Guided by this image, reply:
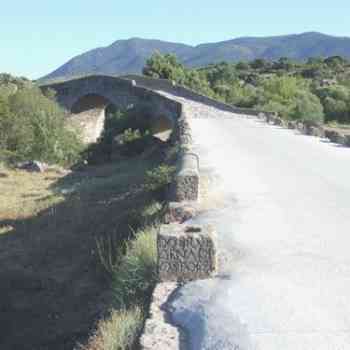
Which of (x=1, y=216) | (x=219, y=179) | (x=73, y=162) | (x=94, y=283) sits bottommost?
(x=73, y=162)

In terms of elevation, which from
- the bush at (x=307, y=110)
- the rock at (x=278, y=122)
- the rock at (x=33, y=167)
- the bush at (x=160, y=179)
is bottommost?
the rock at (x=33, y=167)

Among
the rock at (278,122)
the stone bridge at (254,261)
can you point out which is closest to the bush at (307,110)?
the rock at (278,122)

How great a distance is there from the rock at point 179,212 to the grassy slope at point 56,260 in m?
1.00

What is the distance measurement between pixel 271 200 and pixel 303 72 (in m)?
81.5

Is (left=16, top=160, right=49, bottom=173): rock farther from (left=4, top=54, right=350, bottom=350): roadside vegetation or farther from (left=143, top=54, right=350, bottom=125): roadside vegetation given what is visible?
(left=143, top=54, right=350, bottom=125): roadside vegetation

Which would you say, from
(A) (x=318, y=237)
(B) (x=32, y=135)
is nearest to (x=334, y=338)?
(A) (x=318, y=237)

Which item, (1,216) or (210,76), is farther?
(210,76)

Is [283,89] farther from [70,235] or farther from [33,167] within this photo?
[70,235]

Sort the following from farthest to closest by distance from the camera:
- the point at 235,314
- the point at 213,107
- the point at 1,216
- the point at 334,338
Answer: the point at 213,107, the point at 1,216, the point at 235,314, the point at 334,338

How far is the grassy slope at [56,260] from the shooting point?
8.88m

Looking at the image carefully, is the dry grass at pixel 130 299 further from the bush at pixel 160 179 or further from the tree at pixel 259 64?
the tree at pixel 259 64

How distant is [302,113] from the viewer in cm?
4625

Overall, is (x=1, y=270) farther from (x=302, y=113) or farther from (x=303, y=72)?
(x=303, y=72)

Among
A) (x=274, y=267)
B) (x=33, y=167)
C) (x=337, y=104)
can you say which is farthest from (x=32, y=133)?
(x=274, y=267)
